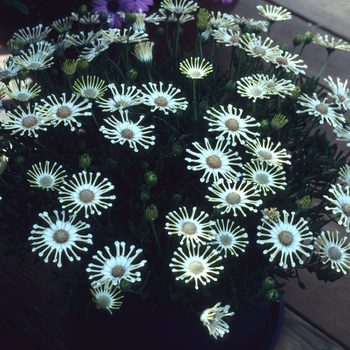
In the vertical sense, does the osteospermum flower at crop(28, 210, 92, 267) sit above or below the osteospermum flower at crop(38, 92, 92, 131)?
below

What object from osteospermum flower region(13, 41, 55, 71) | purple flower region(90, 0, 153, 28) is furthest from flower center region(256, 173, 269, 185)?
purple flower region(90, 0, 153, 28)

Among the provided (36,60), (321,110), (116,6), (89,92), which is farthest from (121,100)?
(116,6)

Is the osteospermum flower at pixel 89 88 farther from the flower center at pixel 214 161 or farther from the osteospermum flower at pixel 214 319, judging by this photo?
the osteospermum flower at pixel 214 319

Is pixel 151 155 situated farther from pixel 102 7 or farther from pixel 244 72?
pixel 102 7

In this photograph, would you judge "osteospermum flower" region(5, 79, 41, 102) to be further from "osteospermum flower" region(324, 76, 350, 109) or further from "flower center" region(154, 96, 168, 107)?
"osteospermum flower" region(324, 76, 350, 109)

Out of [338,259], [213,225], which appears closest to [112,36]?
[213,225]

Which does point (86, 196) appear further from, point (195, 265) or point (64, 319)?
point (64, 319)
